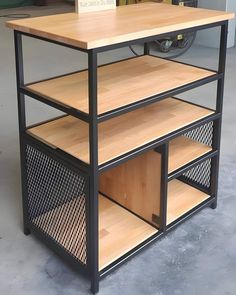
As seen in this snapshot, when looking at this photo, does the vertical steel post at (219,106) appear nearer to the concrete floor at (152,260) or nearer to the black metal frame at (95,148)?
the black metal frame at (95,148)

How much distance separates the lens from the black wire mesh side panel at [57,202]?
2102mm

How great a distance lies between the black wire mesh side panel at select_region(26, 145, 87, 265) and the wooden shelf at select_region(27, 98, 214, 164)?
86 mm

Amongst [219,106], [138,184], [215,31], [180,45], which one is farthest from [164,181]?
[215,31]

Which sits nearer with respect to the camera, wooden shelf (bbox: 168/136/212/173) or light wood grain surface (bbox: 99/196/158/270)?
light wood grain surface (bbox: 99/196/158/270)

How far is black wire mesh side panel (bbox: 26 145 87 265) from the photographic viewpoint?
2.10m

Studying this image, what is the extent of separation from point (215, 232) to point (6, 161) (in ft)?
4.65

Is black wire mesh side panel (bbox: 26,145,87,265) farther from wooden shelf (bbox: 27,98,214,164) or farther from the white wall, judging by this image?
the white wall

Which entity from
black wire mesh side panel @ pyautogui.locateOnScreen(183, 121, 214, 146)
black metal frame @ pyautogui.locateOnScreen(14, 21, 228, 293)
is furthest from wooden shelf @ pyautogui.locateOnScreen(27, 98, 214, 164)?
black wire mesh side panel @ pyautogui.locateOnScreen(183, 121, 214, 146)

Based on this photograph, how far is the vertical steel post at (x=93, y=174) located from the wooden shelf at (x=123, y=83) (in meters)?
0.08

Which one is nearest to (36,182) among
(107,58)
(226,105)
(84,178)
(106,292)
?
(84,178)

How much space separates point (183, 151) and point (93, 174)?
0.75 metres

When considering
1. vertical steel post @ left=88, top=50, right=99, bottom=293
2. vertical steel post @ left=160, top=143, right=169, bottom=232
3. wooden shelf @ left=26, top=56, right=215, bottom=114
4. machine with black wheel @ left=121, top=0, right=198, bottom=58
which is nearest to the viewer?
vertical steel post @ left=88, top=50, right=99, bottom=293

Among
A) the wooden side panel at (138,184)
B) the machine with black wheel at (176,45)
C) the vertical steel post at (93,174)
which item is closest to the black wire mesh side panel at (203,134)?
the wooden side panel at (138,184)

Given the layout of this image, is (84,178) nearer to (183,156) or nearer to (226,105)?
(183,156)
